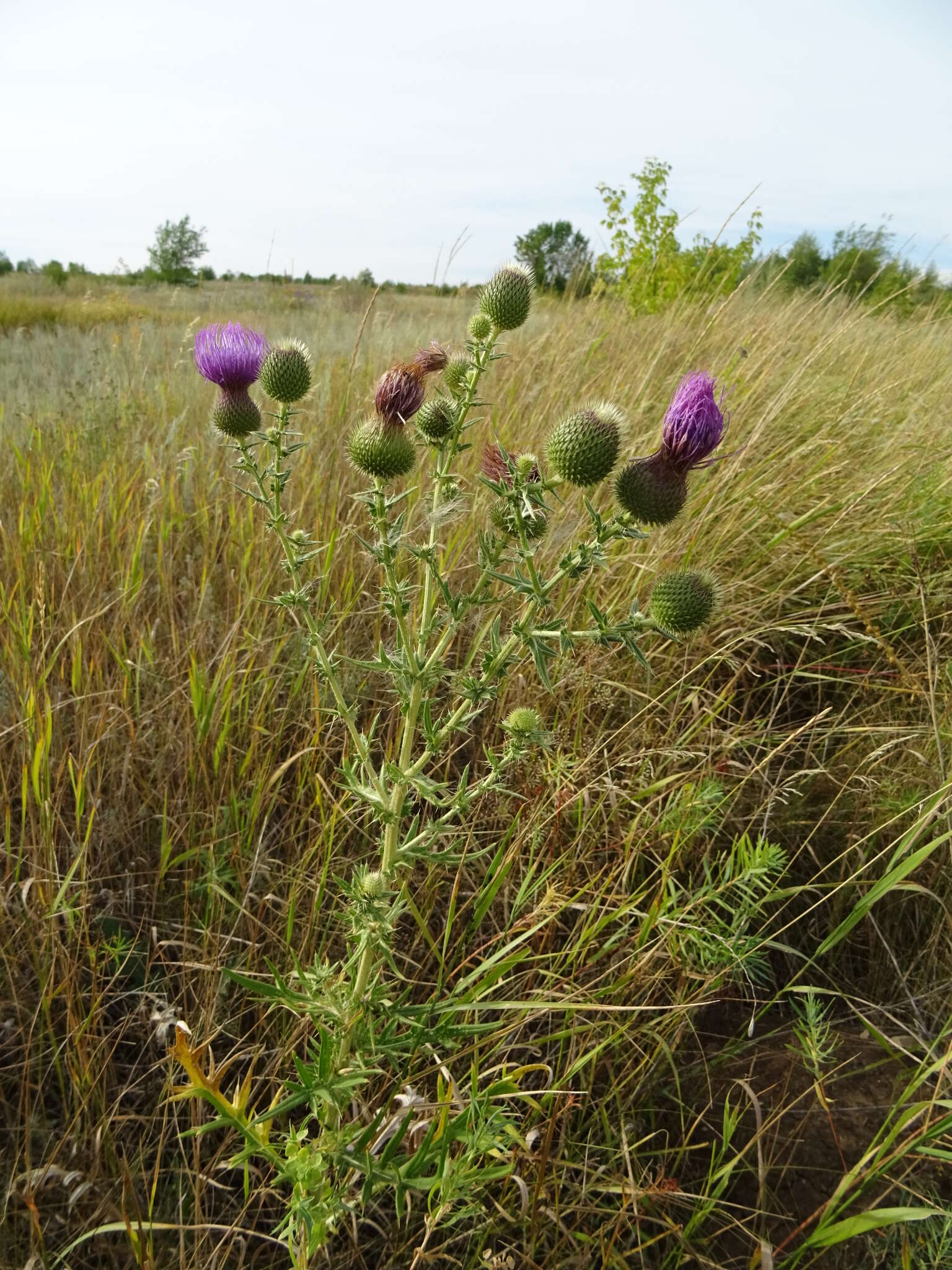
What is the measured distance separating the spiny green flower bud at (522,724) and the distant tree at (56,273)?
26590 millimetres

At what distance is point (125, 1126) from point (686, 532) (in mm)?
2368

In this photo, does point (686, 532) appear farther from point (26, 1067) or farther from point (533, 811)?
point (26, 1067)

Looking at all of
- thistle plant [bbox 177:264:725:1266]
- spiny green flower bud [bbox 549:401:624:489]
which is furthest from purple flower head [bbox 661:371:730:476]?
spiny green flower bud [bbox 549:401:624:489]

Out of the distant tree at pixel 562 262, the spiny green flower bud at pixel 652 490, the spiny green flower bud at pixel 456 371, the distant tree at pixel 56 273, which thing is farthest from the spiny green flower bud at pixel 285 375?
the distant tree at pixel 56 273

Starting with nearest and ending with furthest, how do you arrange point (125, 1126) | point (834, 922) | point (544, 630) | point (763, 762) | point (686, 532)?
point (544, 630), point (125, 1126), point (763, 762), point (834, 922), point (686, 532)

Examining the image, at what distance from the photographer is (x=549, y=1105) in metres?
1.57

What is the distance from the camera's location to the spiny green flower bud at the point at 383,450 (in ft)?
5.32

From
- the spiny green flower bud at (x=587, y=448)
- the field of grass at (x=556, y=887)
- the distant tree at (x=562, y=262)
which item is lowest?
the field of grass at (x=556, y=887)

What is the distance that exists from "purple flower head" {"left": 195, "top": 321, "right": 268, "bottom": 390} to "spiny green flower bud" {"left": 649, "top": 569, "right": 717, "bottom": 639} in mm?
1081

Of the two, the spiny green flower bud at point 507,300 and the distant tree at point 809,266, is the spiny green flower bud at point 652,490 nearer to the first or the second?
the spiny green flower bud at point 507,300

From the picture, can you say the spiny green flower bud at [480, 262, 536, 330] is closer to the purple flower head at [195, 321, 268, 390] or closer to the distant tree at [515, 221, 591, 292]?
the purple flower head at [195, 321, 268, 390]

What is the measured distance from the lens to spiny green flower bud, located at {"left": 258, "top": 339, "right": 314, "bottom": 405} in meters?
1.72

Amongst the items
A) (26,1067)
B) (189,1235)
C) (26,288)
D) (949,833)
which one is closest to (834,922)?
(949,833)

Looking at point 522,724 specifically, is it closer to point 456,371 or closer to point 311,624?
point 311,624
